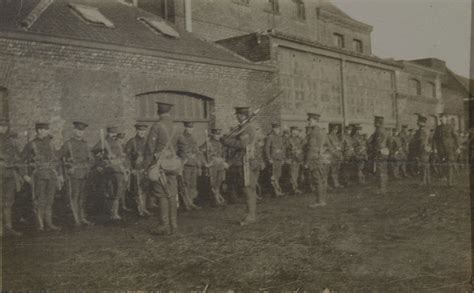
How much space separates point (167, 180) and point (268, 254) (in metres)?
2.02

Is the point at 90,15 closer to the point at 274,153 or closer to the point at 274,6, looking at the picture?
the point at 274,153

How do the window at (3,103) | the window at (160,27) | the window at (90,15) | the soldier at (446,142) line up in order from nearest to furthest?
1. the window at (3,103)
2. the soldier at (446,142)
3. the window at (90,15)
4. the window at (160,27)

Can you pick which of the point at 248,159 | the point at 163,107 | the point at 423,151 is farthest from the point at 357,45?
the point at 163,107

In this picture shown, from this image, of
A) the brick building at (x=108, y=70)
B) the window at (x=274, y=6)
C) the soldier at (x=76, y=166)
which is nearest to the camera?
the soldier at (x=76, y=166)

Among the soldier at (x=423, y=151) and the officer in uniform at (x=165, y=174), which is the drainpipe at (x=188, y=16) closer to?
the soldier at (x=423, y=151)

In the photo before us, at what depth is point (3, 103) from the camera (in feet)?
27.8

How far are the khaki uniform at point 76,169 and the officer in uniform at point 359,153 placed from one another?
23.6ft

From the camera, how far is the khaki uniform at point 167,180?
6.63 m

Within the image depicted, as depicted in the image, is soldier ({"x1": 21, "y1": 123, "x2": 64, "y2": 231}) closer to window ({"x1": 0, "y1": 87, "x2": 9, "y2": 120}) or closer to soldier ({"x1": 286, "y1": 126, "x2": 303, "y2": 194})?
window ({"x1": 0, "y1": 87, "x2": 9, "y2": 120})

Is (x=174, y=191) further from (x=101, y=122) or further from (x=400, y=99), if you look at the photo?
(x=400, y=99)

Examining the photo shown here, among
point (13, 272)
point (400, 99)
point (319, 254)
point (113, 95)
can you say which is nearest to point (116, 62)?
point (113, 95)

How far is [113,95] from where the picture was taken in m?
10.1

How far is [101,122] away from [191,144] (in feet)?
6.47

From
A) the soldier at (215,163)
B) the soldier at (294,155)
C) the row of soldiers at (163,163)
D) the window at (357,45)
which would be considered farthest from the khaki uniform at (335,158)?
the window at (357,45)
